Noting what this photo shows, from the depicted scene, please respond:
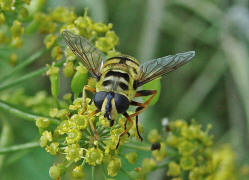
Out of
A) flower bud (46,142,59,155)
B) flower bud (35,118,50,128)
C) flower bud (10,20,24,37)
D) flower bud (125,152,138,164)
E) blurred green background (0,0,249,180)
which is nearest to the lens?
flower bud (46,142,59,155)

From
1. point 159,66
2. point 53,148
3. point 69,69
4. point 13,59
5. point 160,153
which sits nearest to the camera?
point 53,148

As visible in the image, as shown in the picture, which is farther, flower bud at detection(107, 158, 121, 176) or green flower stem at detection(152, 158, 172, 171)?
green flower stem at detection(152, 158, 172, 171)

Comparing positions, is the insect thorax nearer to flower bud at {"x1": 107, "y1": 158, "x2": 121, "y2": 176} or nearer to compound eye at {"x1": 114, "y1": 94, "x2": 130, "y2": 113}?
compound eye at {"x1": 114, "y1": 94, "x2": 130, "y2": 113}

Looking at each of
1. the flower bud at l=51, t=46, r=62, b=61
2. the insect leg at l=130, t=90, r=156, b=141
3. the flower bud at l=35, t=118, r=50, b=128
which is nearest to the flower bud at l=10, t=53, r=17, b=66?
the flower bud at l=51, t=46, r=62, b=61

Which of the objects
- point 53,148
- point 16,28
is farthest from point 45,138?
point 16,28

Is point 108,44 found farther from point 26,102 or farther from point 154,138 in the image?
point 26,102

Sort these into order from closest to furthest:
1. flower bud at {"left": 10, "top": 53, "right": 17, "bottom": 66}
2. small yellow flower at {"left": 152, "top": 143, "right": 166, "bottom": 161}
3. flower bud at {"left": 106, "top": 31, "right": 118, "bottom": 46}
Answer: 1. flower bud at {"left": 106, "top": 31, "right": 118, "bottom": 46}
2. small yellow flower at {"left": 152, "top": 143, "right": 166, "bottom": 161}
3. flower bud at {"left": 10, "top": 53, "right": 17, "bottom": 66}

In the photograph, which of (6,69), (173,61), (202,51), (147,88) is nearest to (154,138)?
(147,88)

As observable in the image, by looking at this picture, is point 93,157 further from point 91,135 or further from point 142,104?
point 142,104
